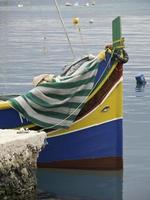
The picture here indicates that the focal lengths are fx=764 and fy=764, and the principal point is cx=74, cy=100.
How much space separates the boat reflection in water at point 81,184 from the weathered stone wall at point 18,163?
1.33 meters

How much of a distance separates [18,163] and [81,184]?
8.11 feet

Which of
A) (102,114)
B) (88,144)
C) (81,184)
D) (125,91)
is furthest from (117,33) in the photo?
(125,91)

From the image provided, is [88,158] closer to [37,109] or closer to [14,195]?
[37,109]

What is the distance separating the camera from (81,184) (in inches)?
533

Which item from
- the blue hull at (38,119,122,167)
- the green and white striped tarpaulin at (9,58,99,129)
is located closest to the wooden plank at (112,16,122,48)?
the green and white striped tarpaulin at (9,58,99,129)

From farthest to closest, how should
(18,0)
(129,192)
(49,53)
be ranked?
(18,0) < (49,53) < (129,192)

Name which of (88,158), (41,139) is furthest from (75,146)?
(41,139)

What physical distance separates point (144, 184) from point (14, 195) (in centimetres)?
305

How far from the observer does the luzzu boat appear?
526 inches

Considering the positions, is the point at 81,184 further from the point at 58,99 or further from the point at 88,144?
the point at 58,99

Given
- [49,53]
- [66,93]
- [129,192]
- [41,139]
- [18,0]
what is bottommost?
[129,192]

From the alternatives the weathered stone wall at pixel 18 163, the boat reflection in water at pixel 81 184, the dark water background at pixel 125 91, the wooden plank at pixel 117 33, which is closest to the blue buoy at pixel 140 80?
the dark water background at pixel 125 91

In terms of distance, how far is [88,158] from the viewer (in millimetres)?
13789

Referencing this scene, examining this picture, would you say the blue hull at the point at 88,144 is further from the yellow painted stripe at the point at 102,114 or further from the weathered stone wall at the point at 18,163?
the weathered stone wall at the point at 18,163
